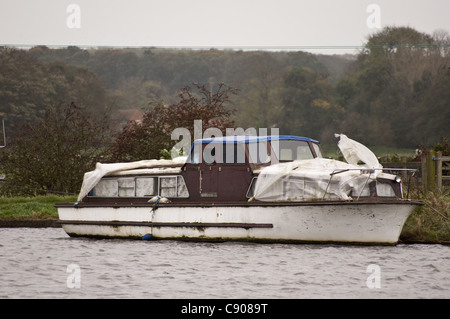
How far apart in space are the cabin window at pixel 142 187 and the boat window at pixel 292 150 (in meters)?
2.81

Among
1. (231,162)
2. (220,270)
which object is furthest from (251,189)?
(220,270)

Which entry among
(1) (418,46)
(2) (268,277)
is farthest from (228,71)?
(2) (268,277)

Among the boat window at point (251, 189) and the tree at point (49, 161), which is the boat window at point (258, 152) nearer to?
the boat window at point (251, 189)

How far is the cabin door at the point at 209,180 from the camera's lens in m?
22.5

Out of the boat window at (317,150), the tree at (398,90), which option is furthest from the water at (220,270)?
the tree at (398,90)

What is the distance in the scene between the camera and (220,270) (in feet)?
59.5

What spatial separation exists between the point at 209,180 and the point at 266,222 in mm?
2292

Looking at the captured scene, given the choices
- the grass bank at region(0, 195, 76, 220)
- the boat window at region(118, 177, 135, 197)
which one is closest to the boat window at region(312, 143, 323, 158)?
the boat window at region(118, 177, 135, 197)

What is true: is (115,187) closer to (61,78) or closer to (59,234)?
(59,234)

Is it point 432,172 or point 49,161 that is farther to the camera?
point 49,161

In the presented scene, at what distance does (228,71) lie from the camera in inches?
4660

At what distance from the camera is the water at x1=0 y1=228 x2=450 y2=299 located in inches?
626

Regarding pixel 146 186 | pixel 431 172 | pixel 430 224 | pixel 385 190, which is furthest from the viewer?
pixel 431 172

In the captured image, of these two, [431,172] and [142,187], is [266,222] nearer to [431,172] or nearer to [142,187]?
[142,187]
